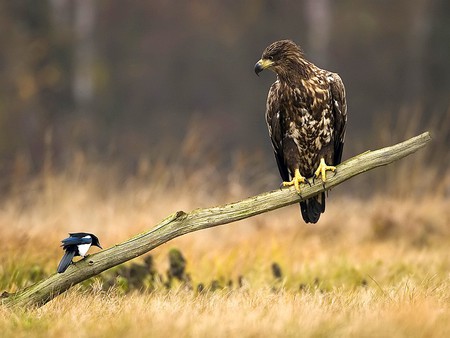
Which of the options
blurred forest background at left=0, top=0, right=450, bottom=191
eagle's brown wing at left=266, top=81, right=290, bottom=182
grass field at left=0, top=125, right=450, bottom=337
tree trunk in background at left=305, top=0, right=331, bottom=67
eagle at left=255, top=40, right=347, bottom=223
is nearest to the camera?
grass field at left=0, top=125, right=450, bottom=337

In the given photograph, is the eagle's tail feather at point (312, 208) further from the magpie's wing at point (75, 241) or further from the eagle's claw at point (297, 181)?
the magpie's wing at point (75, 241)

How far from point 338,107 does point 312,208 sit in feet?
2.15

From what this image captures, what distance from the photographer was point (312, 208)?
19.9 ft

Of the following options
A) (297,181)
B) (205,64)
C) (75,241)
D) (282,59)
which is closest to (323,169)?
(297,181)

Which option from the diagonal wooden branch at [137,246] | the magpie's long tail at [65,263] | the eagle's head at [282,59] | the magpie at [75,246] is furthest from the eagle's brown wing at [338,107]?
the magpie's long tail at [65,263]

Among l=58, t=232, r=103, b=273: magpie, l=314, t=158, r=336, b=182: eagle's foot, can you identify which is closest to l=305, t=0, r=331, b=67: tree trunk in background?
l=314, t=158, r=336, b=182: eagle's foot

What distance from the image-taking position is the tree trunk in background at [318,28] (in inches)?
899

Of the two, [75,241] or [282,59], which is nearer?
[75,241]

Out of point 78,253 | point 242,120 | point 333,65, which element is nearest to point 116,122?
point 242,120

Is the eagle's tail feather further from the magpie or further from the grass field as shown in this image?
the magpie

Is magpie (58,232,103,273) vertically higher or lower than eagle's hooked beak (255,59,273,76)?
lower

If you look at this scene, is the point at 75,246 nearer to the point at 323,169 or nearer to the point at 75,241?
the point at 75,241

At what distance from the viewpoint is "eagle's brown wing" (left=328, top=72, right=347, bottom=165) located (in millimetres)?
5855

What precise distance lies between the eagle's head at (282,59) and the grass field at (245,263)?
128cm
